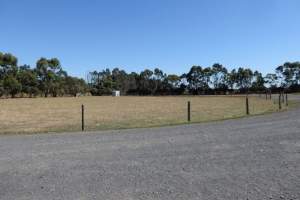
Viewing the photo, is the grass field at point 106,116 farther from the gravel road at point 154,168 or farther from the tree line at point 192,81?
the tree line at point 192,81

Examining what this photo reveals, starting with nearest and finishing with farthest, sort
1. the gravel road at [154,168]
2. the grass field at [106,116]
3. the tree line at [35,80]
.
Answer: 1. the gravel road at [154,168]
2. the grass field at [106,116]
3. the tree line at [35,80]

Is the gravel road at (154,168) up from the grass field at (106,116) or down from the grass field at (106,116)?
up

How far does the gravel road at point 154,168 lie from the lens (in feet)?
18.1

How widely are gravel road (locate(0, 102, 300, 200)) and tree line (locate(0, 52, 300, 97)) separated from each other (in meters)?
98.4

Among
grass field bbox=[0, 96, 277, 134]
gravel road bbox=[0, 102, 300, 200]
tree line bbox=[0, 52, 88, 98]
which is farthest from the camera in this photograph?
tree line bbox=[0, 52, 88, 98]

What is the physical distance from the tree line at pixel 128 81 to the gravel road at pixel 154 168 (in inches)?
3874

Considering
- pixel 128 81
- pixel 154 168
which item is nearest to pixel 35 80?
pixel 128 81

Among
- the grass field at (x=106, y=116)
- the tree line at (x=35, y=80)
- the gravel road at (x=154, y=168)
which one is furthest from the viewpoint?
the tree line at (x=35, y=80)

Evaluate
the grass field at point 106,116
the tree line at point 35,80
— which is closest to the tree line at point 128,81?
the tree line at point 35,80

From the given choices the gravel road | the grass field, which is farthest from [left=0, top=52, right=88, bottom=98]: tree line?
the gravel road

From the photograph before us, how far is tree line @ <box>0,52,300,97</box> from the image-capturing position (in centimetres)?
10681

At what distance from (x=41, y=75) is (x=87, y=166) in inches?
4571

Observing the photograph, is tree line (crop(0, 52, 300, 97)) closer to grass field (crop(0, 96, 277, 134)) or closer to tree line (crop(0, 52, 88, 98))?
tree line (crop(0, 52, 88, 98))

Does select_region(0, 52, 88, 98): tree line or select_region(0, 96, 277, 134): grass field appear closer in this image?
select_region(0, 96, 277, 134): grass field
